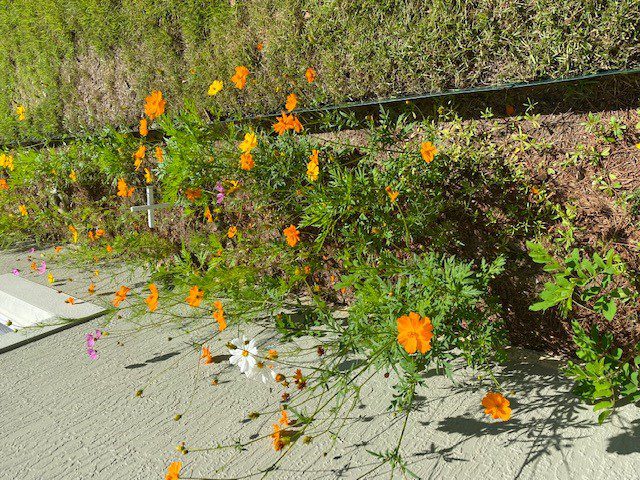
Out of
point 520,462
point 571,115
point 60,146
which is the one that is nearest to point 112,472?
point 520,462

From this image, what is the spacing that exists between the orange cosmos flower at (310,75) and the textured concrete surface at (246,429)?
4.10 feet

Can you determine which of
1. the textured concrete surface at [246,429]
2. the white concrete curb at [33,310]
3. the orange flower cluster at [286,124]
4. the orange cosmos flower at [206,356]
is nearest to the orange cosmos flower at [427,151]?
the orange flower cluster at [286,124]

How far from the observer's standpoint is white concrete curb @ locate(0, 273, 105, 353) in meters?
3.31

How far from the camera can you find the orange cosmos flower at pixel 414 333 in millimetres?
1883

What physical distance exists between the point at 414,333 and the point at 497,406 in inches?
14.9

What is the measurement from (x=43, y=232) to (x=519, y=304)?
4.31 metres

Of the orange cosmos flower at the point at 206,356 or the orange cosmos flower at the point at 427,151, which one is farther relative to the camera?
the orange cosmos flower at the point at 206,356

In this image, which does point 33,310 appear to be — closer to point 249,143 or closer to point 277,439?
point 249,143

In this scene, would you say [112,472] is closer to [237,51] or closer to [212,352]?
[212,352]

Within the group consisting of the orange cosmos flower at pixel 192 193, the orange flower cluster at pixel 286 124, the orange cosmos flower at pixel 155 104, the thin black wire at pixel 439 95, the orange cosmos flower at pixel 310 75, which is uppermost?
the orange cosmos flower at pixel 310 75

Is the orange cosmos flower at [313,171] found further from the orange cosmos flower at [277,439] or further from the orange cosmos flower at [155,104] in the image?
the orange cosmos flower at [277,439]

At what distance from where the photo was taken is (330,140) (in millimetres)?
2996

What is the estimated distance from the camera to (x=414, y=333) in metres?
1.90

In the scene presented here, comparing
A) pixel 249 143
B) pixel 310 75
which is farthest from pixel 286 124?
pixel 310 75
